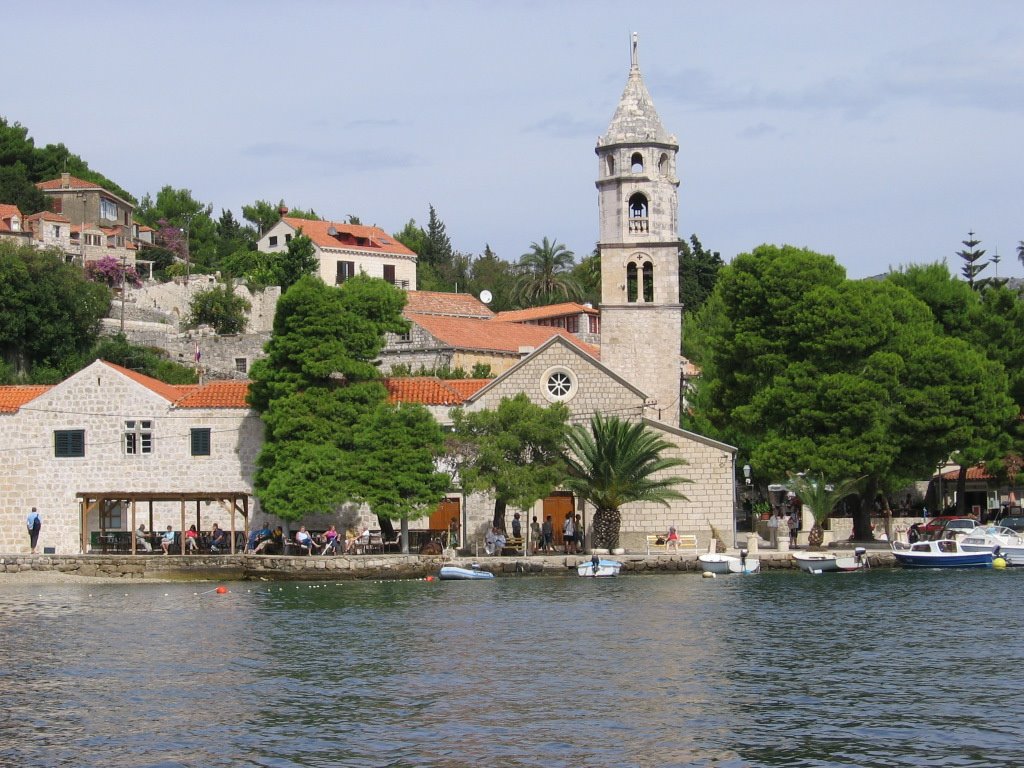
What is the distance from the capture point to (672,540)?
46531 mm

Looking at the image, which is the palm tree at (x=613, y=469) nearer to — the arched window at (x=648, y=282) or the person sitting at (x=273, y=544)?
the arched window at (x=648, y=282)

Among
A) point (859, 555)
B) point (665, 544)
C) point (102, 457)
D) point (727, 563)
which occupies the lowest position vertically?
point (727, 563)

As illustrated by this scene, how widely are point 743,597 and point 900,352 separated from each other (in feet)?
54.2

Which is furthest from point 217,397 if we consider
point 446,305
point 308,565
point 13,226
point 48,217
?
point 48,217

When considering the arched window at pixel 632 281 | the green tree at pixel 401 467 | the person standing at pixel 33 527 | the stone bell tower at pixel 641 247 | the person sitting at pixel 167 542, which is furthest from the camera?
the arched window at pixel 632 281

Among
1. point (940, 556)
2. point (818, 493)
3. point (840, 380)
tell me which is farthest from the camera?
point (840, 380)

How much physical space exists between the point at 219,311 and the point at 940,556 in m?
49.1

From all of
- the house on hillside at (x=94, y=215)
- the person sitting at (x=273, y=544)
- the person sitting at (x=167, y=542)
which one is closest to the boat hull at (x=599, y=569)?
the person sitting at (x=273, y=544)

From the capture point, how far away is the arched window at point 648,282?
52.1 m

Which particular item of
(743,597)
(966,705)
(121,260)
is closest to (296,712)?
(966,705)

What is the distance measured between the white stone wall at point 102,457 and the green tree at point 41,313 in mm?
20920

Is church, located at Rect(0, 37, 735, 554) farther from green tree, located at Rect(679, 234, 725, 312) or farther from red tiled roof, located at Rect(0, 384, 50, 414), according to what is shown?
green tree, located at Rect(679, 234, 725, 312)

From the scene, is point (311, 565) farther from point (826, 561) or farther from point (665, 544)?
point (826, 561)

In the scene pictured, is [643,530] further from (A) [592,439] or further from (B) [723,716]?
(B) [723,716]
